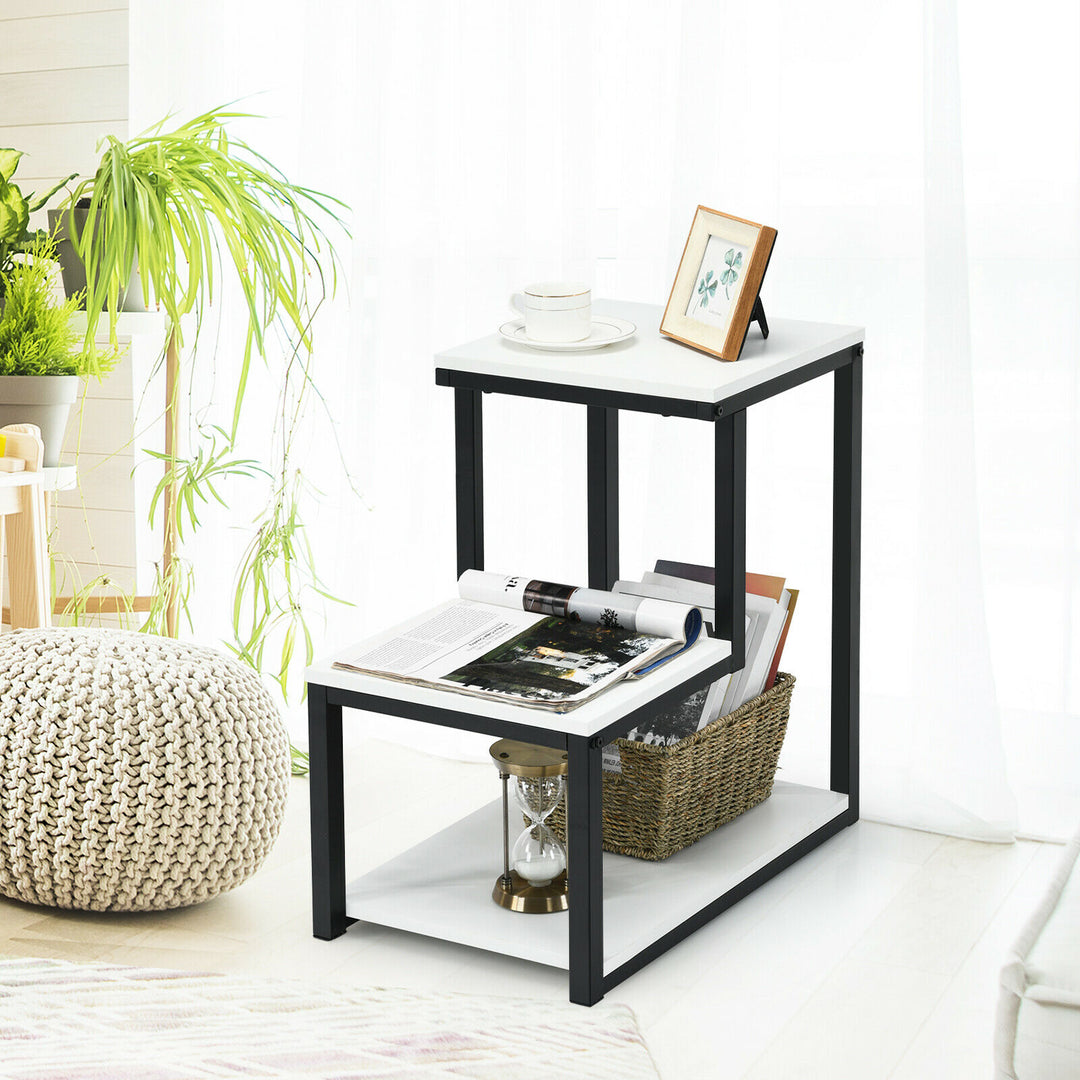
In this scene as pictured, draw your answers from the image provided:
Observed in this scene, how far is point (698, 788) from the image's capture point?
2.29m

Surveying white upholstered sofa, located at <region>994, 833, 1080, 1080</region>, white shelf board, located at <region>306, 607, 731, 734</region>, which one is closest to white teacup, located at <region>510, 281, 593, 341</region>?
white shelf board, located at <region>306, 607, 731, 734</region>

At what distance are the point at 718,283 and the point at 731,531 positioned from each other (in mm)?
332

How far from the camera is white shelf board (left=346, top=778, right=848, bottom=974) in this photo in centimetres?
207

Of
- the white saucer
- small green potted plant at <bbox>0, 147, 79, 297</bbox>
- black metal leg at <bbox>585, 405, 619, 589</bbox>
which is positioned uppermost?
small green potted plant at <bbox>0, 147, 79, 297</bbox>

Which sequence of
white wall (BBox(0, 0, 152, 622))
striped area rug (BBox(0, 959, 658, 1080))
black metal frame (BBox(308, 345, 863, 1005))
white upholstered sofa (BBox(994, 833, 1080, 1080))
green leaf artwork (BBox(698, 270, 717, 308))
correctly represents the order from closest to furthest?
white upholstered sofa (BBox(994, 833, 1080, 1080))
striped area rug (BBox(0, 959, 658, 1080))
black metal frame (BBox(308, 345, 863, 1005))
green leaf artwork (BBox(698, 270, 717, 308))
white wall (BBox(0, 0, 152, 622))

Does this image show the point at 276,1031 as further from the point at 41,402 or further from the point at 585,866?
the point at 41,402

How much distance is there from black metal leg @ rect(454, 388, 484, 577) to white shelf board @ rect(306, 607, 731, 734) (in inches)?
9.5

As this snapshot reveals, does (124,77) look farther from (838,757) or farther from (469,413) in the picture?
(838,757)

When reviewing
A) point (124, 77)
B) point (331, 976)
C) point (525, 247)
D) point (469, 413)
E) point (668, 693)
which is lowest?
point (331, 976)

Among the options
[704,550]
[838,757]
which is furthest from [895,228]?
[838,757]

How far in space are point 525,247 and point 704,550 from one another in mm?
590

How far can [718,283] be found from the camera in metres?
2.15

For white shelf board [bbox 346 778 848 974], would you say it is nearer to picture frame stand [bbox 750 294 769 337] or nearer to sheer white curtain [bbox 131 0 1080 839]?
sheer white curtain [bbox 131 0 1080 839]

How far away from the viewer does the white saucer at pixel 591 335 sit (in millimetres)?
2174
